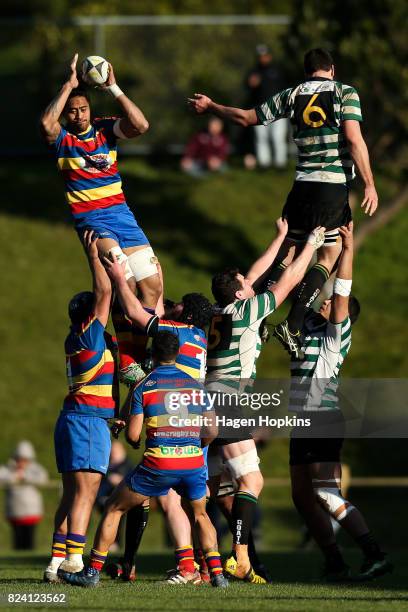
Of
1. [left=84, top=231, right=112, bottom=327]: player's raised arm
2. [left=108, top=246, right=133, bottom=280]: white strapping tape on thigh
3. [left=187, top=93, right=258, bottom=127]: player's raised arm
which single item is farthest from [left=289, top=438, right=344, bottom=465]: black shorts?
[left=187, top=93, right=258, bottom=127]: player's raised arm

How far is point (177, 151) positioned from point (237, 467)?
19058mm

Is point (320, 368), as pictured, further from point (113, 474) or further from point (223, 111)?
point (113, 474)

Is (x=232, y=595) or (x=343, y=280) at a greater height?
(x=343, y=280)

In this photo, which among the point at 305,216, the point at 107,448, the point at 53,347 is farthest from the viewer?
the point at 53,347

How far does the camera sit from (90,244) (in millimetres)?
11680

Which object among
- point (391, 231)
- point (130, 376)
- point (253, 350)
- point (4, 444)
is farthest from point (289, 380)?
point (391, 231)

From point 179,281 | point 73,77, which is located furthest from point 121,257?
point 179,281

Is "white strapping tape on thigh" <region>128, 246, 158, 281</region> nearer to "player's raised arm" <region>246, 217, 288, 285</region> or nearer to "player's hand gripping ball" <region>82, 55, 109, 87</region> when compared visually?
"player's raised arm" <region>246, 217, 288, 285</region>

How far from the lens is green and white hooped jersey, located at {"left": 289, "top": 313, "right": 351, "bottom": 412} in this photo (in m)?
12.1

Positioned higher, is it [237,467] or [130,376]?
[130,376]

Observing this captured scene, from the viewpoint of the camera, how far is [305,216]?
11.9 metres

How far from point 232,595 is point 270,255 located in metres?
3.18

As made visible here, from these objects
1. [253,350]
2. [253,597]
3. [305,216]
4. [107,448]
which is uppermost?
[305,216]

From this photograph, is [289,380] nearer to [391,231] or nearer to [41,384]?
[41,384]
